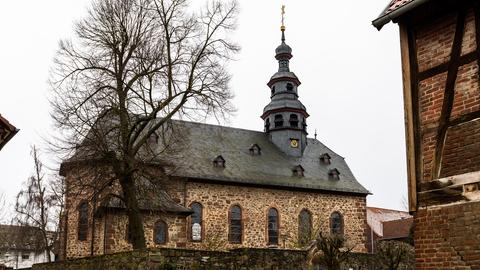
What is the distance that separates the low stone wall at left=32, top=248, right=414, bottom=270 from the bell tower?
17.5m

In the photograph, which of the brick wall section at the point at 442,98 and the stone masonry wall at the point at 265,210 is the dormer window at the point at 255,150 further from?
the brick wall section at the point at 442,98

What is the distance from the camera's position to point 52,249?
38.0 meters

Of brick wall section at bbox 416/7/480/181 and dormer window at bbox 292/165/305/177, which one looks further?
dormer window at bbox 292/165/305/177

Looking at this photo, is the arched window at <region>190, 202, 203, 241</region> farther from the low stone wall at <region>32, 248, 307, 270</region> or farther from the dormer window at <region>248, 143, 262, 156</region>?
the low stone wall at <region>32, 248, 307, 270</region>

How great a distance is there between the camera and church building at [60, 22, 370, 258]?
2672cm

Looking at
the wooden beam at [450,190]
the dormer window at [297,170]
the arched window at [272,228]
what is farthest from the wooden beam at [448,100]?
the dormer window at [297,170]

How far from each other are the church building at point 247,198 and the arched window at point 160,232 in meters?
0.05

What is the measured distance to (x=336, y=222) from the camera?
3372cm

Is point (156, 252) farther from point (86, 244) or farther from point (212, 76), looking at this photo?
point (86, 244)

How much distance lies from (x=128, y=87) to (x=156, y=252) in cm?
731

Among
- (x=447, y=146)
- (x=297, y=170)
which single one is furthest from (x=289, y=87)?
(x=447, y=146)

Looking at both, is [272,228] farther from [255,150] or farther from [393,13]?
[393,13]

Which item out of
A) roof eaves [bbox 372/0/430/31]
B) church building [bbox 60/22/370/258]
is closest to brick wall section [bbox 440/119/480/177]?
roof eaves [bbox 372/0/430/31]

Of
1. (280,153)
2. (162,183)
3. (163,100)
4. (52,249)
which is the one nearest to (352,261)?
(162,183)
